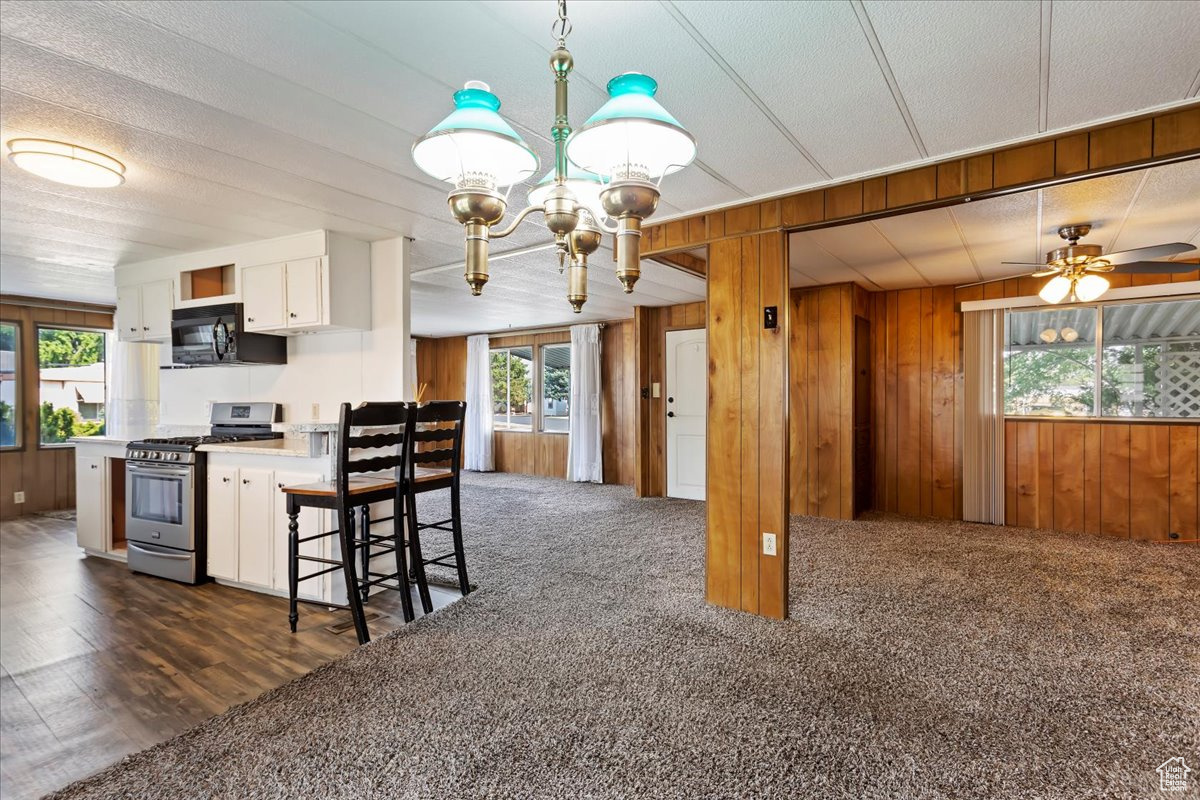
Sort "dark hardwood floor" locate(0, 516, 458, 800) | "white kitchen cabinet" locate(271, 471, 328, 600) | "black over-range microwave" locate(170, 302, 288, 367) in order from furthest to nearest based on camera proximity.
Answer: "black over-range microwave" locate(170, 302, 288, 367), "white kitchen cabinet" locate(271, 471, 328, 600), "dark hardwood floor" locate(0, 516, 458, 800)

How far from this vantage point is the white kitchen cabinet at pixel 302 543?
10.6 ft

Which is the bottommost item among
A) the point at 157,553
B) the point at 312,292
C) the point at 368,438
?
the point at 157,553

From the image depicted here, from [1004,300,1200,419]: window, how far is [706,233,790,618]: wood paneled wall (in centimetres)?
360

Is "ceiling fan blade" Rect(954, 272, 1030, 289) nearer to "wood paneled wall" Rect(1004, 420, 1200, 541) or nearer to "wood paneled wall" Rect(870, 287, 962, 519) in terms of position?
A: "wood paneled wall" Rect(870, 287, 962, 519)

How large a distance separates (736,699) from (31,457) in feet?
23.7

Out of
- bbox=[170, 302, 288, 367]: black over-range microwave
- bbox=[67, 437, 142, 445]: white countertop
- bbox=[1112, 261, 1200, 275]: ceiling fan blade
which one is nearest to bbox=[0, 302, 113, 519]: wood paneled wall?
bbox=[67, 437, 142, 445]: white countertop

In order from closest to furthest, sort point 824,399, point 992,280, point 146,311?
point 146,311 → point 992,280 → point 824,399

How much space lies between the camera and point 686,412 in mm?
6418

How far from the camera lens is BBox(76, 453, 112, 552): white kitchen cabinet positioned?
4074 mm

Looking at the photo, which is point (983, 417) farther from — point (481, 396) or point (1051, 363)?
point (481, 396)

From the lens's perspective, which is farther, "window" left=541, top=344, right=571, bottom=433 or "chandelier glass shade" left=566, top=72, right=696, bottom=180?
"window" left=541, top=344, right=571, bottom=433

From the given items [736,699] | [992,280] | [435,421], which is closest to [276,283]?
[435,421]

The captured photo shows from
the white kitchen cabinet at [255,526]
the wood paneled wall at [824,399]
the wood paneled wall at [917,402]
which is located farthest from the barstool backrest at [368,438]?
the wood paneled wall at [917,402]

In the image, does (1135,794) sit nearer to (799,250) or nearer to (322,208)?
(799,250)
